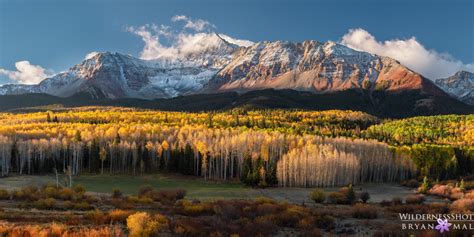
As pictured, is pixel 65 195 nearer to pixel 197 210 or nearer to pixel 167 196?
pixel 167 196

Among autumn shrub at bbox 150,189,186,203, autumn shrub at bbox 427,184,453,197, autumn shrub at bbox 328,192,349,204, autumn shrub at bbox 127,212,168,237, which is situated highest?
autumn shrub at bbox 127,212,168,237

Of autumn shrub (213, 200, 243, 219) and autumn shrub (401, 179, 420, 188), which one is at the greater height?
autumn shrub (213, 200, 243, 219)

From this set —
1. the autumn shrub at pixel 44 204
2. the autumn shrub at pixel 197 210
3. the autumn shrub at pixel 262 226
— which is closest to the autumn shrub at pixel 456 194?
the autumn shrub at pixel 197 210

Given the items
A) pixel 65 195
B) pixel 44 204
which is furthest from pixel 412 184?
pixel 44 204

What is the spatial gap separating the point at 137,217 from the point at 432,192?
235 feet

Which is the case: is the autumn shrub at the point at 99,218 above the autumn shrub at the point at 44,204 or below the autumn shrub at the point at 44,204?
above

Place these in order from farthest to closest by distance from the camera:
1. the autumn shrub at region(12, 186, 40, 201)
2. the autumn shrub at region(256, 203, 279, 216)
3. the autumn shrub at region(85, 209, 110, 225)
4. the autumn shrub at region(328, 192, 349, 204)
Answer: the autumn shrub at region(328, 192, 349, 204), the autumn shrub at region(12, 186, 40, 201), the autumn shrub at region(256, 203, 279, 216), the autumn shrub at region(85, 209, 110, 225)

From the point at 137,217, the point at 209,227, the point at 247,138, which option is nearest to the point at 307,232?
the point at 209,227

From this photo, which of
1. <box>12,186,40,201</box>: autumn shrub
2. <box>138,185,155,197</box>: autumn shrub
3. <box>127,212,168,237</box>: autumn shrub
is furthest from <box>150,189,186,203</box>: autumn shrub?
<box>127,212,168,237</box>: autumn shrub

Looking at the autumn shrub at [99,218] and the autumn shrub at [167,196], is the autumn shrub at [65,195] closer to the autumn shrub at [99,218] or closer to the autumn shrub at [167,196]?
the autumn shrub at [167,196]

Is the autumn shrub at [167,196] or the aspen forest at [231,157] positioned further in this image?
the aspen forest at [231,157]

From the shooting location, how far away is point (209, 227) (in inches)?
1133

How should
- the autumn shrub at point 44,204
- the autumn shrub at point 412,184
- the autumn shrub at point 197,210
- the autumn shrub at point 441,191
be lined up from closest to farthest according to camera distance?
the autumn shrub at point 197,210 < the autumn shrub at point 44,204 < the autumn shrub at point 441,191 < the autumn shrub at point 412,184

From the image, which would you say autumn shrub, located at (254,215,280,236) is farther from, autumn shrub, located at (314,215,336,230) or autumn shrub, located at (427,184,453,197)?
autumn shrub, located at (427,184,453,197)
